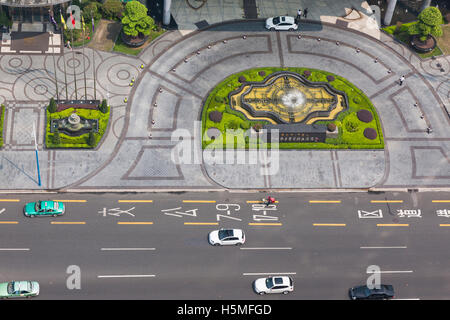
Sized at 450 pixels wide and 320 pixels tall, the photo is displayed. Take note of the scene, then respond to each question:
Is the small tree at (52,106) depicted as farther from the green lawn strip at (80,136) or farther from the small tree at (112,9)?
the small tree at (112,9)

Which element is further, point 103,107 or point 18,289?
point 103,107

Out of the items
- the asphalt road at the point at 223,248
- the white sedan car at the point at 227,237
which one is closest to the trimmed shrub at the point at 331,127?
the asphalt road at the point at 223,248

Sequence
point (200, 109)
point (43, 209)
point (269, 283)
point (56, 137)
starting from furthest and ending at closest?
point (200, 109), point (56, 137), point (43, 209), point (269, 283)

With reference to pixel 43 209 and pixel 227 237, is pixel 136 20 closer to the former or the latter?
pixel 43 209

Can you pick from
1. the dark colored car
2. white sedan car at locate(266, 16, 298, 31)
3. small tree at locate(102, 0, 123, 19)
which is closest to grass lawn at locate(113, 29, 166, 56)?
small tree at locate(102, 0, 123, 19)

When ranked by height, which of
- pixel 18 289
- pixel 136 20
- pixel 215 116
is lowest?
pixel 18 289

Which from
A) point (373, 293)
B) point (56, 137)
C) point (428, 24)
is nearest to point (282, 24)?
point (428, 24)

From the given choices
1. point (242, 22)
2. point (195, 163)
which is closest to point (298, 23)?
point (242, 22)
